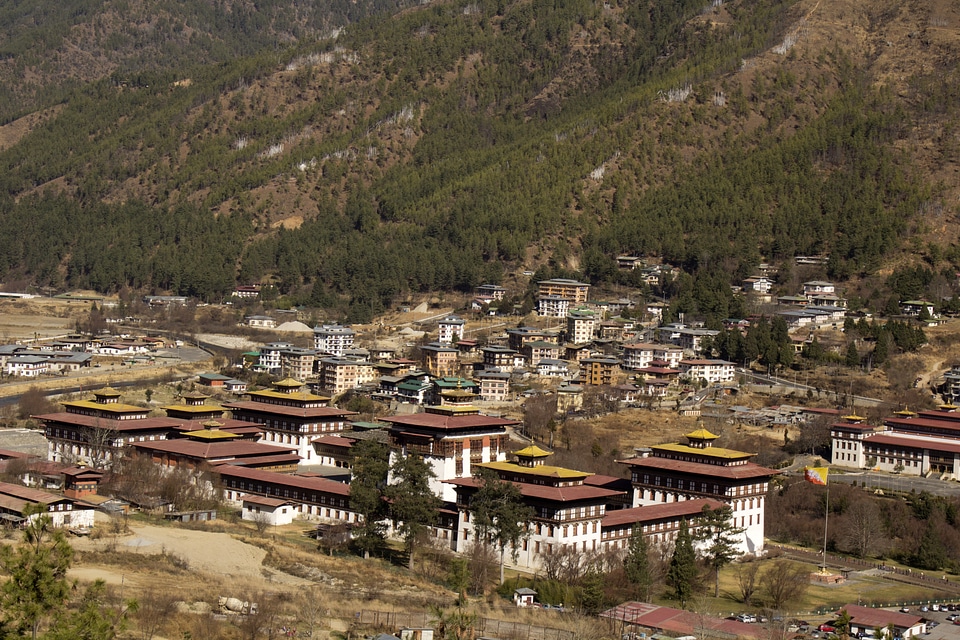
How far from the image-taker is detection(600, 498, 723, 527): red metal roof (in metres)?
67.6

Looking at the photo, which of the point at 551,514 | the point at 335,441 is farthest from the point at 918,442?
the point at 551,514

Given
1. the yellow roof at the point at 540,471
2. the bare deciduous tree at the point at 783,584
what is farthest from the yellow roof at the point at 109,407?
the bare deciduous tree at the point at 783,584

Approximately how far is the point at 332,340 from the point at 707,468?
67433 millimetres

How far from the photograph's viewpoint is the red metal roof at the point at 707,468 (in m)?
73.2

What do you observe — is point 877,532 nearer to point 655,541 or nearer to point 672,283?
point 655,541

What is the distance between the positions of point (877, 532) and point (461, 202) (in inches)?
4704

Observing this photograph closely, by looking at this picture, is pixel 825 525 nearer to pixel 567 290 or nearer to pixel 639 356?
pixel 639 356

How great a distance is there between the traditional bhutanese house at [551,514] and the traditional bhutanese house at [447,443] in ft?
18.0

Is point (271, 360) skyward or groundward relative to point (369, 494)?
skyward

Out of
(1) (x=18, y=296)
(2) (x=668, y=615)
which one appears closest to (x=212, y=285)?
(1) (x=18, y=296)

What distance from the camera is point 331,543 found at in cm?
6569

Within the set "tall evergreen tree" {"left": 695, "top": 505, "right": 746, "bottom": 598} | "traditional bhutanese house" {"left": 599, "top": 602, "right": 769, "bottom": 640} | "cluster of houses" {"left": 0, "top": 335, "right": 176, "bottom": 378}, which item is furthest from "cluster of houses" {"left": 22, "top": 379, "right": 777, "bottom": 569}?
"cluster of houses" {"left": 0, "top": 335, "right": 176, "bottom": 378}

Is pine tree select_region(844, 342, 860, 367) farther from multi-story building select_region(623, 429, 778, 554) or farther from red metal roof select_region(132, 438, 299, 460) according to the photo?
red metal roof select_region(132, 438, 299, 460)

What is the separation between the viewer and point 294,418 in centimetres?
9088
